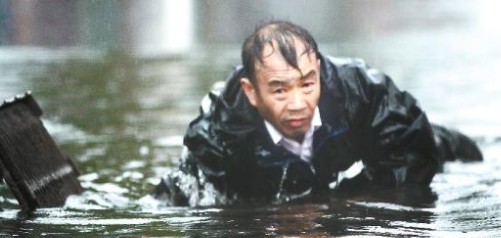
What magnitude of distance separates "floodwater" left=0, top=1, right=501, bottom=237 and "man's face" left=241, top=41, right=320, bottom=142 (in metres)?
0.49

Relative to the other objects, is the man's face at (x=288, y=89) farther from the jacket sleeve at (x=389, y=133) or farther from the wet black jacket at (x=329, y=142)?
the jacket sleeve at (x=389, y=133)

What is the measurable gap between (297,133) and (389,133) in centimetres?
A: 60

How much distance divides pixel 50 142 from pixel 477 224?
2814 mm

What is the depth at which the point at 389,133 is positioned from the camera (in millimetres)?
6898

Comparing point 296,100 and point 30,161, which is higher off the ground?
point 296,100

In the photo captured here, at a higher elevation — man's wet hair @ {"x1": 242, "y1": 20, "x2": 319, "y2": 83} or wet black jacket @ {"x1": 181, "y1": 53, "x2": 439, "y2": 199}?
man's wet hair @ {"x1": 242, "y1": 20, "x2": 319, "y2": 83}

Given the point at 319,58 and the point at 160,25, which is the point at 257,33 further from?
the point at 160,25

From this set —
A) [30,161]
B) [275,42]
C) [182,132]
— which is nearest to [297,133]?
[275,42]

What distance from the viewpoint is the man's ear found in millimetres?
6699

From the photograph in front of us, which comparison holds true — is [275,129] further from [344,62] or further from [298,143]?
[344,62]

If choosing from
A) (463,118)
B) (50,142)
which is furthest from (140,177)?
(463,118)

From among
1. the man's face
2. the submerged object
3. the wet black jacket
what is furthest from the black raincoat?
the submerged object

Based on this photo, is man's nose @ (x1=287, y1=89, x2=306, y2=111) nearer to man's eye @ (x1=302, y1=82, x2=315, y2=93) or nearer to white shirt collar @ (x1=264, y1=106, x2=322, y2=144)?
man's eye @ (x1=302, y1=82, x2=315, y2=93)

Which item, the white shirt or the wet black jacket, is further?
the wet black jacket
